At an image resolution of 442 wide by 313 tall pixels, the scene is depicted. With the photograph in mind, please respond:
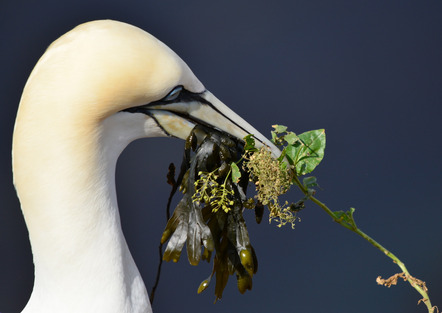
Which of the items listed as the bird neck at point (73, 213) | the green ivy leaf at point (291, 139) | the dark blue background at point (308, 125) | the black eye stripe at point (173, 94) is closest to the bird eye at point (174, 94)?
the black eye stripe at point (173, 94)

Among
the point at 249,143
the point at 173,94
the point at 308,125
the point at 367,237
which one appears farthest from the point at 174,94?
the point at 308,125

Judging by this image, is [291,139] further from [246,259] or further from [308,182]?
[246,259]

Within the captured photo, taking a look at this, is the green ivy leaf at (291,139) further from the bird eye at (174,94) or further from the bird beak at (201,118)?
the bird eye at (174,94)

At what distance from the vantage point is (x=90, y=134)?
1.38 metres

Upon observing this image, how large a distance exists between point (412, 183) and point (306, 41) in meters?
0.63

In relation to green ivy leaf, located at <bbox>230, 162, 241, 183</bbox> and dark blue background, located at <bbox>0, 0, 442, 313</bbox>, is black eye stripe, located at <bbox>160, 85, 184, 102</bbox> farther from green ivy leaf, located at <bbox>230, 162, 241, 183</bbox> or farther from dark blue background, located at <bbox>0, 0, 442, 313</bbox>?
dark blue background, located at <bbox>0, 0, 442, 313</bbox>

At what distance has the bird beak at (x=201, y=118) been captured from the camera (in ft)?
4.79

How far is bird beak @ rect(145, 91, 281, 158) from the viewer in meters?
1.46

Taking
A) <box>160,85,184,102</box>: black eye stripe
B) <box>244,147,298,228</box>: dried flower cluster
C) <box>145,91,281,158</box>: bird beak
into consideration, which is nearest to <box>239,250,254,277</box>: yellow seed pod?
<box>244,147,298,228</box>: dried flower cluster

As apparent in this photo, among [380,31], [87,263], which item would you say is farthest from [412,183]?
[87,263]

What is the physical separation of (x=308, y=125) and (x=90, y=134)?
1353 millimetres

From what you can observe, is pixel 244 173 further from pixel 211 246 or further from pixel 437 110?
pixel 437 110

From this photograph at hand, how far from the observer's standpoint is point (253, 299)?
9.11 ft

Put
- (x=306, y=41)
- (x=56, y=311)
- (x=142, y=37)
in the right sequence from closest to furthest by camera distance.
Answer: (x=142, y=37), (x=56, y=311), (x=306, y=41)
